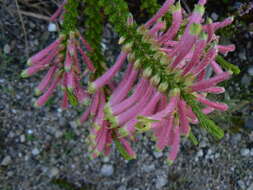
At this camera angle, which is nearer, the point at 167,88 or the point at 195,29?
the point at 195,29

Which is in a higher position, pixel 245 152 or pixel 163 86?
pixel 163 86

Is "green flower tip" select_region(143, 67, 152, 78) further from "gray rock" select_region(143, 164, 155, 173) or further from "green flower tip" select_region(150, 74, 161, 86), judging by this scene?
"gray rock" select_region(143, 164, 155, 173)

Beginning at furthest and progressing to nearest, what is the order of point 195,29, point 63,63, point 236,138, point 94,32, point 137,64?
point 236,138 → point 94,32 → point 63,63 → point 137,64 → point 195,29

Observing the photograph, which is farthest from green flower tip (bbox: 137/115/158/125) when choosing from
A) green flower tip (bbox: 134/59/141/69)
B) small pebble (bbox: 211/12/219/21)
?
small pebble (bbox: 211/12/219/21)

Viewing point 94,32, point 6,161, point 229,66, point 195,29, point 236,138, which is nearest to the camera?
point 195,29

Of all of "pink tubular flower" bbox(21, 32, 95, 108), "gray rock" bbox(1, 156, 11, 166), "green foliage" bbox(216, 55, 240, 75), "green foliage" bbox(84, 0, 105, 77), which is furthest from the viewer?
"gray rock" bbox(1, 156, 11, 166)

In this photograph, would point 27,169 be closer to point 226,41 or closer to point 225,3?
point 226,41

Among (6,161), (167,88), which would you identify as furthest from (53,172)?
(167,88)

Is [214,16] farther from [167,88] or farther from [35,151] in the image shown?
[167,88]
